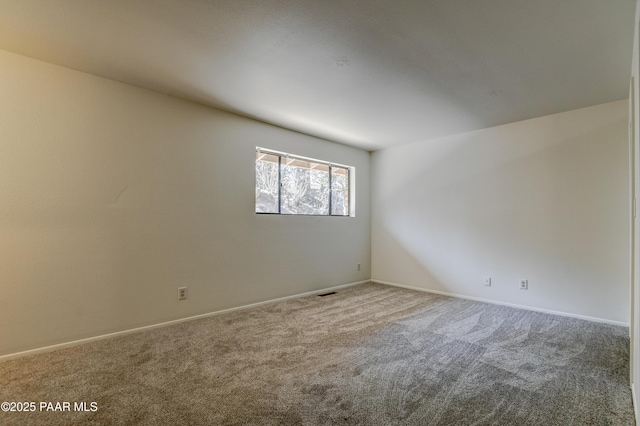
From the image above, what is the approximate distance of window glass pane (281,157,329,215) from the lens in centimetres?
432

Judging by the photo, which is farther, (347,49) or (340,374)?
(347,49)

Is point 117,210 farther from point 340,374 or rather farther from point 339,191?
point 339,191

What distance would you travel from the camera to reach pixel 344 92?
3.04m

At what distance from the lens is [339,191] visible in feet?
17.1

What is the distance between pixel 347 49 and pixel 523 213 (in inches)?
124

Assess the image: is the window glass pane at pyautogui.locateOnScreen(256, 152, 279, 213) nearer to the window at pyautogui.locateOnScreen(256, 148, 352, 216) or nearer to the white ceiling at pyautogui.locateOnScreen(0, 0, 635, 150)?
the window at pyautogui.locateOnScreen(256, 148, 352, 216)

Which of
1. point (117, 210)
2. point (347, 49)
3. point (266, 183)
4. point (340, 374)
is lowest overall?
point (340, 374)

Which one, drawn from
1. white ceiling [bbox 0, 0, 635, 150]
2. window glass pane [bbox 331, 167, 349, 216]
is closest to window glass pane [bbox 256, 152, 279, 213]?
white ceiling [bbox 0, 0, 635, 150]

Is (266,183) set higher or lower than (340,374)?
higher

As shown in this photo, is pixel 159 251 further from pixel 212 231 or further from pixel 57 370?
pixel 57 370

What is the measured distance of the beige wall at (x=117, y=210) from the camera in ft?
7.93

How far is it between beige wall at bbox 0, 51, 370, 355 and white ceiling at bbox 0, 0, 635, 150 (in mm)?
310

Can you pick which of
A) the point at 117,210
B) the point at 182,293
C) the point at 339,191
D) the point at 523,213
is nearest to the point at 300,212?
the point at 339,191

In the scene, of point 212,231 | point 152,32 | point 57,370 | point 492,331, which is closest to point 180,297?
point 212,231
